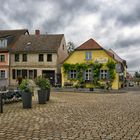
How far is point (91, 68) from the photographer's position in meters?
44.9

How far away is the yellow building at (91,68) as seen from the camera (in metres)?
43.8

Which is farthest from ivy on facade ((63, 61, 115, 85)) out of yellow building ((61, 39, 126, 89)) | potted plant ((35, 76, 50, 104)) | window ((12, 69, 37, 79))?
potted plant ((35, 76, 50, 104))

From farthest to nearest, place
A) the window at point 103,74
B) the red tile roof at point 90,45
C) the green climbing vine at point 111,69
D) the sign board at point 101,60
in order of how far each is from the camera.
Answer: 1. the red tile roof at point 90,45
2. the window at point 103,74
3. the sign board at point 101,60
4. the green climbing vine at point 111,69

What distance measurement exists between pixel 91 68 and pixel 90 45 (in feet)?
9.64

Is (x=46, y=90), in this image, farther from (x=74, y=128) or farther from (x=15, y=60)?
(x=15, y=60)

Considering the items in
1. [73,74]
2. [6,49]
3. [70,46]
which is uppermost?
[70,46]

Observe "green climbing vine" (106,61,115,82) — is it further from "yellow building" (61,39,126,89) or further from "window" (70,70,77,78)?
"window" (70,70,77,78)

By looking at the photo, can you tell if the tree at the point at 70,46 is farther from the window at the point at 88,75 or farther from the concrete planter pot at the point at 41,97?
the concrete planter pot at the point at 41,97

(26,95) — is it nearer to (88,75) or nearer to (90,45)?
(88,75)

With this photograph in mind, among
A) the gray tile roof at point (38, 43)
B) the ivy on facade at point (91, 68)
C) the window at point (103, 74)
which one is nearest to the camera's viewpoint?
the ivy on facade at point (91, 68)

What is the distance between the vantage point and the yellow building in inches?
1725

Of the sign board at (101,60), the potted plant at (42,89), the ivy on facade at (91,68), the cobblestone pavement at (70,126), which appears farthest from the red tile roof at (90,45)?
the cobblestone pavement at (70,126)

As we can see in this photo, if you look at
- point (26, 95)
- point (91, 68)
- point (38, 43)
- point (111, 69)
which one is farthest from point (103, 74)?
point (26, 95)

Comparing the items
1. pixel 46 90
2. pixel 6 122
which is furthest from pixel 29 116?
pixel 46 90
